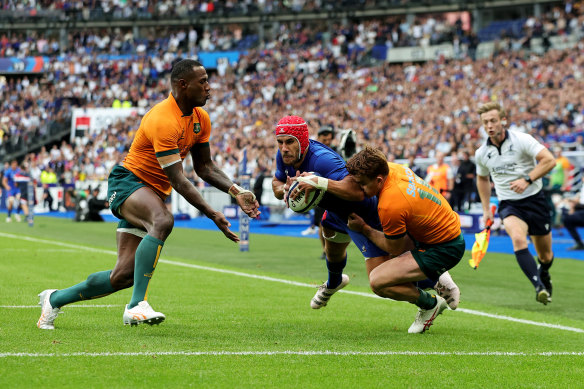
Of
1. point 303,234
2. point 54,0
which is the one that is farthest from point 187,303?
point 54,0

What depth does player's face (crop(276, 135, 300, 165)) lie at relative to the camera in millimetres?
7320

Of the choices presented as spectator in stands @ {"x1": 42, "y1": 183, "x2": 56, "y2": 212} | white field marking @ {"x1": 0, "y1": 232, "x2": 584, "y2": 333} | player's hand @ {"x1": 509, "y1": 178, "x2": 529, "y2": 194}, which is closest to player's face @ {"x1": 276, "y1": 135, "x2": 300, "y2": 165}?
white field marking @ {"x1": 0, "y1": 232, "x2": 584, "y2": 333}

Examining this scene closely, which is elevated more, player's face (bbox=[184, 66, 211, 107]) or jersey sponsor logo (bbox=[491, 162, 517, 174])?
player's face (bbox=[184, 66, 211, 107])

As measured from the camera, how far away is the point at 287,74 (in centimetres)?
5059

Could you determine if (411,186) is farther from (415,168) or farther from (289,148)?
(415,168)

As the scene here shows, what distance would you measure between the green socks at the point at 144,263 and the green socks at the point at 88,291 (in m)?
0.33

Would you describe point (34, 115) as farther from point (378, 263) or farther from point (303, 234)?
point (378, 263)

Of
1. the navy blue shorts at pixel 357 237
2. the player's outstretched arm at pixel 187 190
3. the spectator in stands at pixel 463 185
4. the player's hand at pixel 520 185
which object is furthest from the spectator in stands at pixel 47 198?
the player's outstretched arm at pixel 187 190

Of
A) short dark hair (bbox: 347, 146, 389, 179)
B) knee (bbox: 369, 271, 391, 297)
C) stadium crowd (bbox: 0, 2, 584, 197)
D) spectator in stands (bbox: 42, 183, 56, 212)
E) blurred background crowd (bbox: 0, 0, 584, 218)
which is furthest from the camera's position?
spectator in stands (bbox: 42, 183, 56, 212)

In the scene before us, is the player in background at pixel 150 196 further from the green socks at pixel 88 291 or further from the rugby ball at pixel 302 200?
the rugby ball at pixel 302 200

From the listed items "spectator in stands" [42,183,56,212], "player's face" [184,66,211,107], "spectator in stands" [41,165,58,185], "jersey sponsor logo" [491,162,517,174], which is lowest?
"spectator in stands" [42,183,56,212]

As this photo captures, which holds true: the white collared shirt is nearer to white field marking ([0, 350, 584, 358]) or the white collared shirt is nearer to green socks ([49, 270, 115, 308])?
white field marking ([0, 350, 584, 358])

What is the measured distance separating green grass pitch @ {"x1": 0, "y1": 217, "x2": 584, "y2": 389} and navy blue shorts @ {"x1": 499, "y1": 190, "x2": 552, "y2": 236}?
0.92m

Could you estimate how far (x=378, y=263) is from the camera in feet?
25.4
